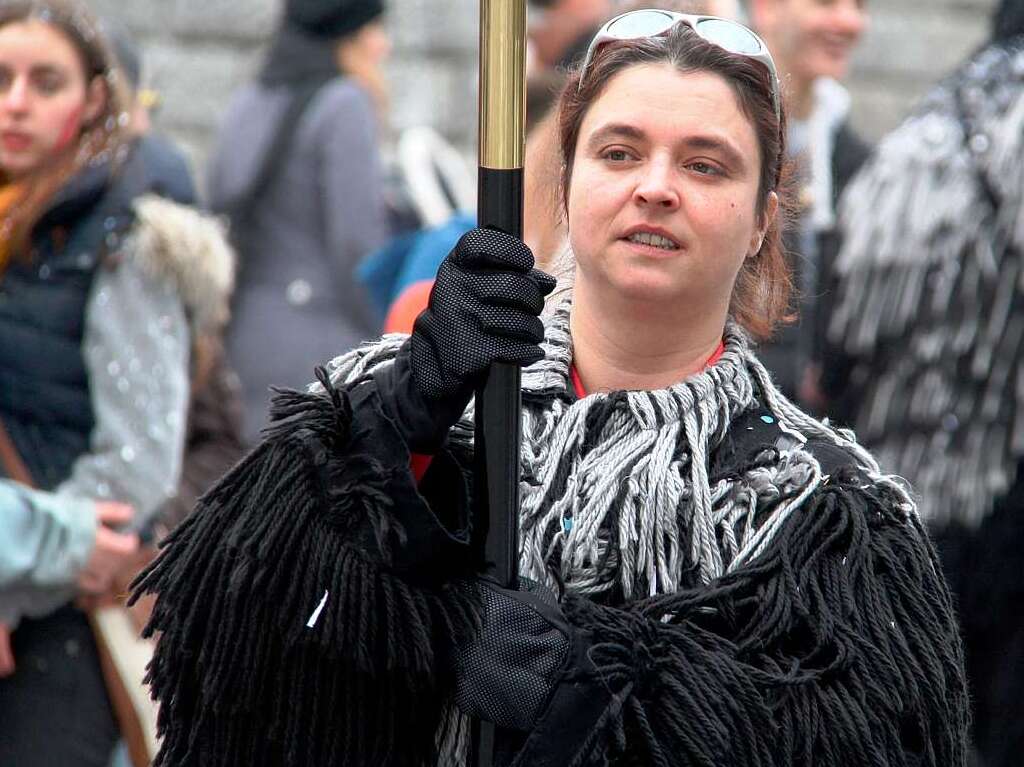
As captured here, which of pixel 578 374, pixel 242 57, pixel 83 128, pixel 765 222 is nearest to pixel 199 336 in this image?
pixel 83 128

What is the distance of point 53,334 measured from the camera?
3447mm

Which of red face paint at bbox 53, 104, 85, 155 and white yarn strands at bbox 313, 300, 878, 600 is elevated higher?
red face paint at bbox 53, 104, 85, 155

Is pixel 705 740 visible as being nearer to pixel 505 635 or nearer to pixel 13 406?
pixel 505 635

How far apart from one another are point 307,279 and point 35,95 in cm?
177

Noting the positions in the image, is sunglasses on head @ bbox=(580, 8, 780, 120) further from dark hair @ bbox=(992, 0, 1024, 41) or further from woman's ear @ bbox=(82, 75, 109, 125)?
dark hair @ bbox=(992, 0, 1024, 41)

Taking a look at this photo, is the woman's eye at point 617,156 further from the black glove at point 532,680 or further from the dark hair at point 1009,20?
the dark hair at point 1009,20

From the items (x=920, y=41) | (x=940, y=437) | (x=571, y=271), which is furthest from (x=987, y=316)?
(x=920, y=41)

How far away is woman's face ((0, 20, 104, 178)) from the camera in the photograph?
3.50 meters

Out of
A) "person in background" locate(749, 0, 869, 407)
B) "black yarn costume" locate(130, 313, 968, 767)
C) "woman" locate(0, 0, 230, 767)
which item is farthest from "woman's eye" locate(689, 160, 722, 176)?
"person in background" locate(749, 0, 869, 407)

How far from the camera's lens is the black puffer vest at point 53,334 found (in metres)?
3.43

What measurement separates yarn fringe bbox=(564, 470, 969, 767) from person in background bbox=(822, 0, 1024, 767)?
5.75 feet

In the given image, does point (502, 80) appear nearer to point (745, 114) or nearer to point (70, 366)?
point (745, 114)

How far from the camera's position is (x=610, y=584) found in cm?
217

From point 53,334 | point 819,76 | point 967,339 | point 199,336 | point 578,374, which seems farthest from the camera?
point 819,76
